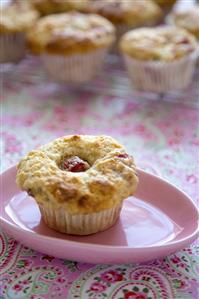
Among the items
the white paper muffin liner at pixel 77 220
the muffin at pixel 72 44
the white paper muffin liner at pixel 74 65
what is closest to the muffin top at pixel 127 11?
the muffin at pixel 72 44

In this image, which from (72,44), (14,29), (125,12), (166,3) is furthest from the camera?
(166,3)

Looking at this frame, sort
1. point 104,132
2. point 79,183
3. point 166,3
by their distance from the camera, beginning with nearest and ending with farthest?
point 79,183, point 104,132, point 166,3

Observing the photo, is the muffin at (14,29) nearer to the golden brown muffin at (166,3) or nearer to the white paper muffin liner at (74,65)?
the white paper muffin liner at (74,65)

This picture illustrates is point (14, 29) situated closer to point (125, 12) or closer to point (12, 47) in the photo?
point (12, 47)

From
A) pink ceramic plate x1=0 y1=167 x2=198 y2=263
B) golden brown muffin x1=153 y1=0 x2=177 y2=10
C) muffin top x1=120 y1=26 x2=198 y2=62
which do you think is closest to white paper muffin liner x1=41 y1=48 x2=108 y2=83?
muffin top x1=120 y1=26 x2=198 y2=62

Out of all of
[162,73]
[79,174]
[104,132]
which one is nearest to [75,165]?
[79,174]

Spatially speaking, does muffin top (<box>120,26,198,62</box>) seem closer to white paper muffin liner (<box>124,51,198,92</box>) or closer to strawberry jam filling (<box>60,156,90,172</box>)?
white paper muffin liner (<box>124,51,198,92</box>)

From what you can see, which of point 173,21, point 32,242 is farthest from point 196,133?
point 32,242
